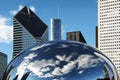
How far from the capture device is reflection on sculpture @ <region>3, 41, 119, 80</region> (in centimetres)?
731

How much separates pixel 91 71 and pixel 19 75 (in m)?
1.29

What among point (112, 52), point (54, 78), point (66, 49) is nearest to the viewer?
point (54, 78)

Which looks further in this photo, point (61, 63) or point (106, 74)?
point (106, 74)

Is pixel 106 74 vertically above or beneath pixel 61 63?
beneath

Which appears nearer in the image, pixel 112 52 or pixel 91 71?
pixel 91 71

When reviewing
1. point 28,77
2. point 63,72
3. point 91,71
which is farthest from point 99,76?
point 28,77

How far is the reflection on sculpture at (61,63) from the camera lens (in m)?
7.31

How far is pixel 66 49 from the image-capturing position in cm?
770

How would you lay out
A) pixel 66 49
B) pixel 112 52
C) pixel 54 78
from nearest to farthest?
pixel 54 78, pixel 66 49, pixel 112 52

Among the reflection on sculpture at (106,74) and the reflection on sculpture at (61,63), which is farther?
the reflection on sculpture at (106,74)

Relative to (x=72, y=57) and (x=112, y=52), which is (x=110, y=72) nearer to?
(x=72, y=57)

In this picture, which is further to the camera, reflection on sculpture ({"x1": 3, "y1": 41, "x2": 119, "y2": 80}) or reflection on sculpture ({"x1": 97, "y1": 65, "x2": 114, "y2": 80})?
reflection on sculpture ({"x1": 97, "y1": 65, "x2": 114, "y2": 80})

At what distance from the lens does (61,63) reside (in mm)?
7414

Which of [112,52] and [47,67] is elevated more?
[47,67]
